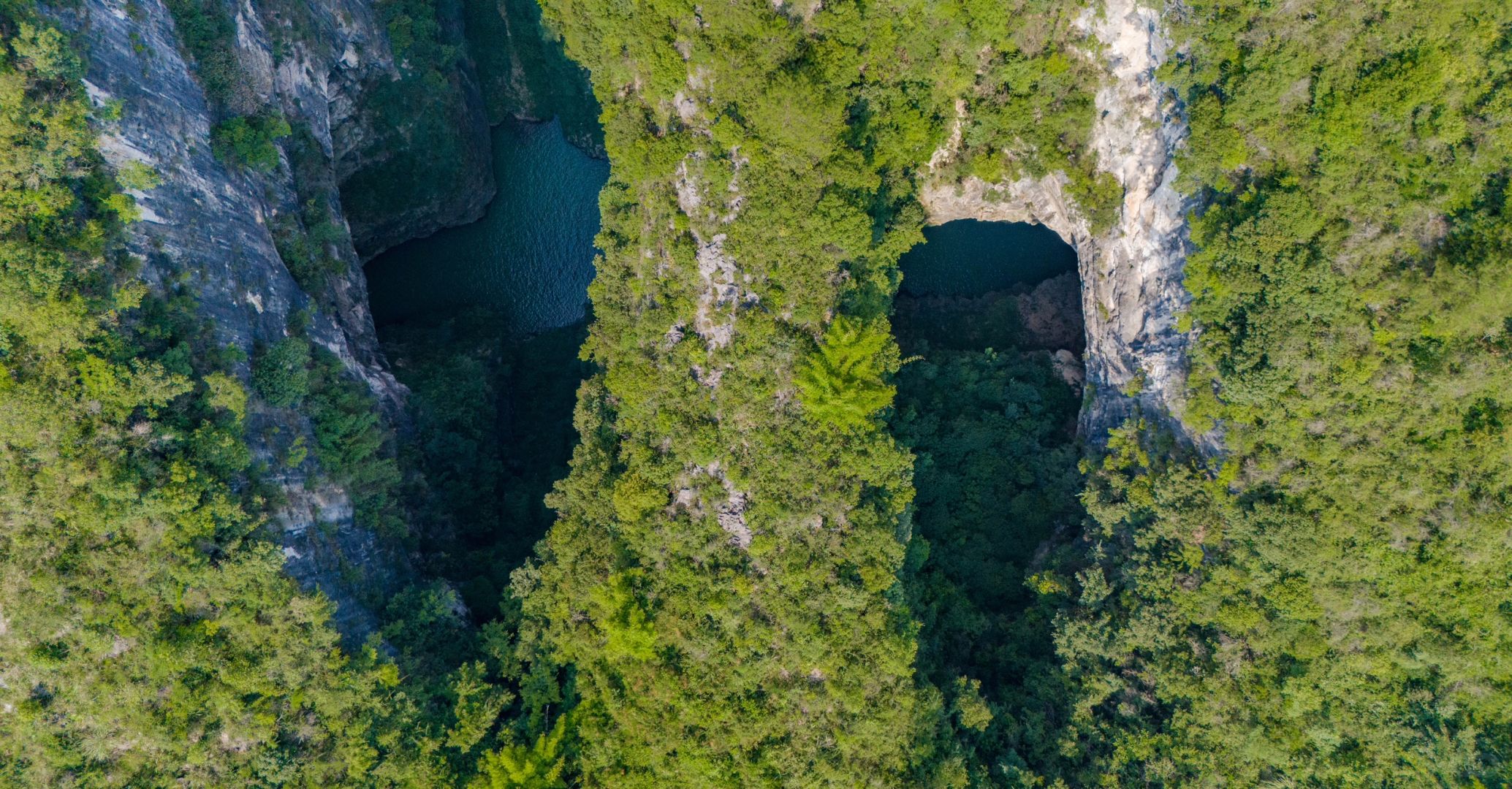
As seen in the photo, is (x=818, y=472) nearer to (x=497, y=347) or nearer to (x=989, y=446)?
(x=989, y=446)

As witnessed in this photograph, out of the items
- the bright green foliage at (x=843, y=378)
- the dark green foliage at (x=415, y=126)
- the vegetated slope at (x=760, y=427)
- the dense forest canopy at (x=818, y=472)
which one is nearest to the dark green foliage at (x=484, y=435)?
the dense forest canopy at (x=818, y=472)

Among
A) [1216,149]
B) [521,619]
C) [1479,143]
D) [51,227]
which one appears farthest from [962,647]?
[51,227]

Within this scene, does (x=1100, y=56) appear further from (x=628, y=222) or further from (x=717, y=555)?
(x=717, y=555)

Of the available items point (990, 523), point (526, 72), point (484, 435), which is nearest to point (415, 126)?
point (526, 72)

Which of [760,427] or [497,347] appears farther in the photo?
[497,347]

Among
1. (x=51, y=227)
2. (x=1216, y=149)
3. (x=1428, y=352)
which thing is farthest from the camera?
(x=1216, y=149)

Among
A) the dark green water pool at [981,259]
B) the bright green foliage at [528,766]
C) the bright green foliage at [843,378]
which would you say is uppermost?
the dark green water pool at [981,259]

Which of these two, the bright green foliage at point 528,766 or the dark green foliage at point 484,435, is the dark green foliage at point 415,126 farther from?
the bright green foliage at point 528,766
